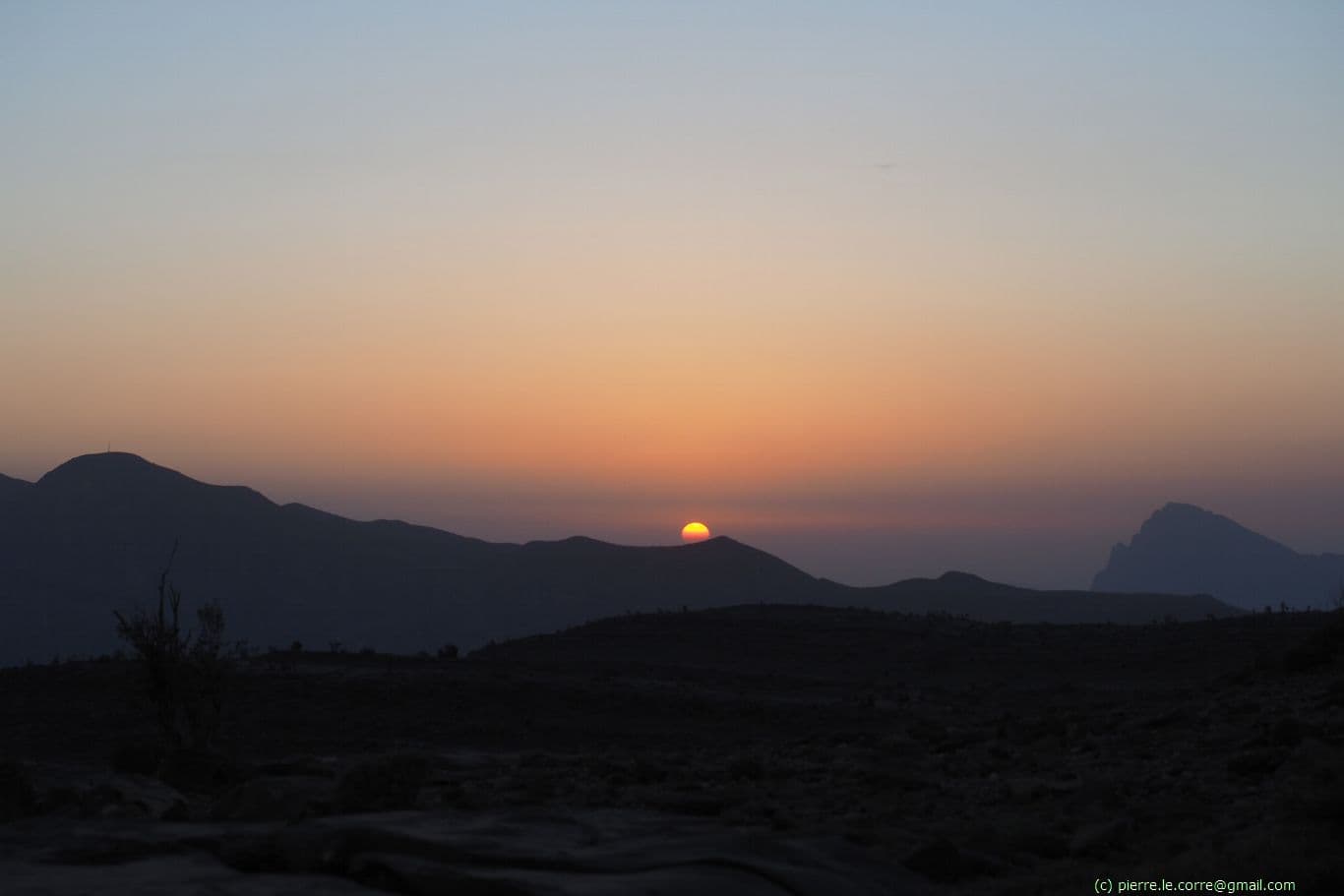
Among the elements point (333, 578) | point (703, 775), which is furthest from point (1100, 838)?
point (333, 578)

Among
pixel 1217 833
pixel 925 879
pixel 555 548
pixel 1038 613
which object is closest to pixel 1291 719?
pixel 1217 833

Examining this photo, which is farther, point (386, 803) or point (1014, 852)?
point (386, 803)

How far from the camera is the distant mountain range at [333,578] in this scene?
103 meters

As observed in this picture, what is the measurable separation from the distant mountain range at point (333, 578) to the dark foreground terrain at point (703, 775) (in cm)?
6011

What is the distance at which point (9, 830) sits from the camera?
14352 millimetres

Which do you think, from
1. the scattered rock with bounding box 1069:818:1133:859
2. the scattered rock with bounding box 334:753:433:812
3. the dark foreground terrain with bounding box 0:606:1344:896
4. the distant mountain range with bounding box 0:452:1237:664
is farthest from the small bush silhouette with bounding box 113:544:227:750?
A: the distant mountain range with bounding box 0:452:1237:664

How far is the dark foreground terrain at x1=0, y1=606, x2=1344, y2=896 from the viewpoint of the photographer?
39.7ft

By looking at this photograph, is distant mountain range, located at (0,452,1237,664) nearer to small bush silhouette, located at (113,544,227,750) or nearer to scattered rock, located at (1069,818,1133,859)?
small bush silhouette, located at (113,544,227,750)

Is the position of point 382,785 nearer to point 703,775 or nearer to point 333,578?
point 703,775

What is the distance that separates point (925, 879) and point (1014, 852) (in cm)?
139

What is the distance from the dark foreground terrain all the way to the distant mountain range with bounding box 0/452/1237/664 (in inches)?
2366

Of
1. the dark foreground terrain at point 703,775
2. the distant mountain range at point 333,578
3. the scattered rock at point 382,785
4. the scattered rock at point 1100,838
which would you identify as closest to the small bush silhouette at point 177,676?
the dark foreground terrain at point 703,775

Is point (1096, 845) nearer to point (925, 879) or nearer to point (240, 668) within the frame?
point (925, 879)

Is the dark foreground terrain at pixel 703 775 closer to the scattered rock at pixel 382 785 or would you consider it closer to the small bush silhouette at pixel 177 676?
the scattered rock at pixel 382 785
